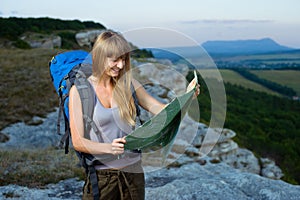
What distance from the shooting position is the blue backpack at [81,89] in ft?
10.7

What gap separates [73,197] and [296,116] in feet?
282

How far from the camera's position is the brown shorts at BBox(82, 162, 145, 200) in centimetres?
363

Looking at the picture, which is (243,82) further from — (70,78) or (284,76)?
(70,78)

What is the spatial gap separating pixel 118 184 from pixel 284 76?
111753mm

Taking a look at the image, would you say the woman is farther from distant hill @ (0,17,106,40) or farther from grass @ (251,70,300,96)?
grass @ (251,70,300,96)

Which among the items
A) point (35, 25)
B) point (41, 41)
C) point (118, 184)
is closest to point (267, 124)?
point (41, 41)

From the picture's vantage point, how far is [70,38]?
65500mm

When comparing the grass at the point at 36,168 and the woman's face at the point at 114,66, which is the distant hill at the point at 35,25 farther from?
the woman's face at the point at 114,66

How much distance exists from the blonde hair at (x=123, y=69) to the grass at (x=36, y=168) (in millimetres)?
6277

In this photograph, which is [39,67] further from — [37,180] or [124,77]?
[124,77]

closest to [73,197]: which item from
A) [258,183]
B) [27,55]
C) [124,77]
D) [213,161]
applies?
[258,183]

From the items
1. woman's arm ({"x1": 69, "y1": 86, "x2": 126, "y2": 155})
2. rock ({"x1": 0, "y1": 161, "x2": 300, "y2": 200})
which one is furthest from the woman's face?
rock ({"x1": 0, "y1": 161, "x2": 300, "y2": 200})

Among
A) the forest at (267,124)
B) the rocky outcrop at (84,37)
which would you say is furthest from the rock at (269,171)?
the rocky outcrop at (84,37)

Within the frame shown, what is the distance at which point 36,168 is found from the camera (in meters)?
9.88
